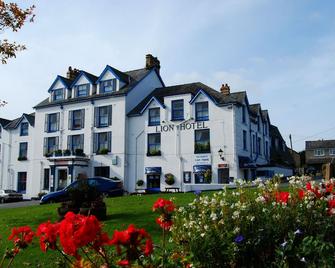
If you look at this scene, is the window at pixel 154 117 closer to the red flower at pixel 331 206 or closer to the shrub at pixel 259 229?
the shrub at pixel 259 229

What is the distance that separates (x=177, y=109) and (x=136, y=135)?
4.85 meters

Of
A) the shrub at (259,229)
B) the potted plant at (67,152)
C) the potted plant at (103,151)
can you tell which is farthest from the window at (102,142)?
the shrub at (259,229)

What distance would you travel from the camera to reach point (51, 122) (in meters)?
45.2

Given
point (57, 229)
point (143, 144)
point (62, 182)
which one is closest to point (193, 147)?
point (143, 144)

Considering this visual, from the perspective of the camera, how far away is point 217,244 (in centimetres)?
497

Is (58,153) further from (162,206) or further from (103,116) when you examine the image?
(162,206)

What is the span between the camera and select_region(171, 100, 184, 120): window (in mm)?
38469

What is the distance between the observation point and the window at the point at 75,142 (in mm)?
42469

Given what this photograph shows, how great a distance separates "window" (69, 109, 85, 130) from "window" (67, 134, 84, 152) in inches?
37.8

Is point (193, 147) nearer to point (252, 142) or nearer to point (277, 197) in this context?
point (252, 142)

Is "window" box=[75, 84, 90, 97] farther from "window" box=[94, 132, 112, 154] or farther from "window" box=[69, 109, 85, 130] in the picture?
"window" box=[94, 132, 112, 154]

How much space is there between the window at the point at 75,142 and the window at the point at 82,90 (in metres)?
4.58

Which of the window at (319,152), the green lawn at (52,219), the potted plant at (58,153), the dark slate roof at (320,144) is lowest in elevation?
the green lawn at (52,219)

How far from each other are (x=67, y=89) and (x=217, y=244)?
42289 millimetres
